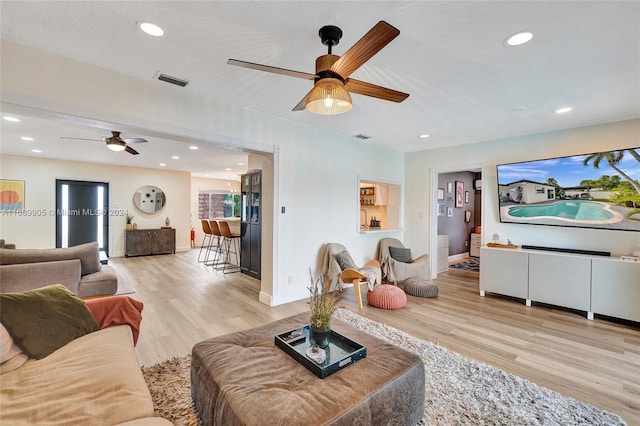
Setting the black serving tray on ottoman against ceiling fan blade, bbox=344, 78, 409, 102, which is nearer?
the black serving tray on ottoman

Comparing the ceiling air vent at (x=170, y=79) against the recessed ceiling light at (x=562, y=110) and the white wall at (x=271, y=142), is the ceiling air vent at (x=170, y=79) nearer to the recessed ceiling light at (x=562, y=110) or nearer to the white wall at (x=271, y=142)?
the white wall at (x=271, y=142)

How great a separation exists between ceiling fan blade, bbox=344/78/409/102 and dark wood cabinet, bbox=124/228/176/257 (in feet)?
25.5

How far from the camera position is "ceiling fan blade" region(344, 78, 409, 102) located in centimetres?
199

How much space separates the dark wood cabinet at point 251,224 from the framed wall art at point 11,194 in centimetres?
539

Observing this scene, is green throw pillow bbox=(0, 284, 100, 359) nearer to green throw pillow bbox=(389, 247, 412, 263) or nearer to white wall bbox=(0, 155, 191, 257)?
green throw pillow bbox=(389, 247, 412, 263)

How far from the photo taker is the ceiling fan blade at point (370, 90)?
199cm

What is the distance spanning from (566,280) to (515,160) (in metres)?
1.95

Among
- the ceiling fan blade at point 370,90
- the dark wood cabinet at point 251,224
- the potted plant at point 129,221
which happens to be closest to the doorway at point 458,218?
the dark wood cabinet at point 251,224

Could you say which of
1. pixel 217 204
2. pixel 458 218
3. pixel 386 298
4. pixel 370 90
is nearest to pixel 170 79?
pixel 370 90

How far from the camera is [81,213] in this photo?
7.31m

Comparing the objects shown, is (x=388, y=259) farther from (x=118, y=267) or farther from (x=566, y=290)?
(x=118, y=267)

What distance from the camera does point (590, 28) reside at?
1919 mm

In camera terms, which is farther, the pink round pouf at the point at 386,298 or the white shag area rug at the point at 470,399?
the pink round pouf at the point at 386,298

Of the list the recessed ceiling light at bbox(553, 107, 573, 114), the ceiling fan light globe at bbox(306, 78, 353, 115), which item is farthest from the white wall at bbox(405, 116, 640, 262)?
the ceiling fan light globe at bbox(306, 78, 353, 115)
